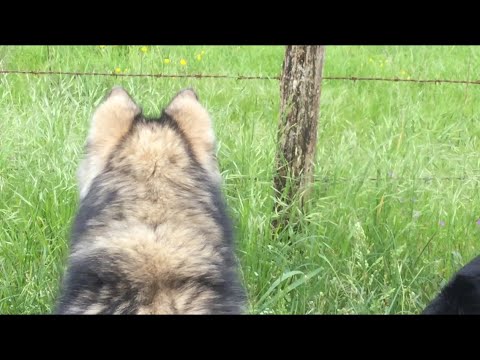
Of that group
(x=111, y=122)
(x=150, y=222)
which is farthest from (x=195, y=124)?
(x=150, y=222)

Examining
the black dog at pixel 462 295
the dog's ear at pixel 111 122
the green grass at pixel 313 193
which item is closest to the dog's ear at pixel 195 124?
the dog's ear at pixel 111 122

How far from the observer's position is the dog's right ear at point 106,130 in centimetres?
254

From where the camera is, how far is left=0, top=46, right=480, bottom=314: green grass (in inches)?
136

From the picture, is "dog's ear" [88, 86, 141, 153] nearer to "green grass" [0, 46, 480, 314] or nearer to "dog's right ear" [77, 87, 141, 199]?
"dog's right ear" [77, 87, 141, 199]

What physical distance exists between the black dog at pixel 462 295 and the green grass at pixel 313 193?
1.60ft

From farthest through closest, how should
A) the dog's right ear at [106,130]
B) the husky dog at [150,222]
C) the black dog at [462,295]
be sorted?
the black dog at [462,295]
the dog's right ear at [106,130]
the husky dog at [150,222]

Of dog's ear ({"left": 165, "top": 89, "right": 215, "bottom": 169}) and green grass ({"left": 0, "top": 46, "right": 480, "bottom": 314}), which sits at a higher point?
dog's ear ({"left": 165, "top": 89, "right": 215, "bottom": 169})

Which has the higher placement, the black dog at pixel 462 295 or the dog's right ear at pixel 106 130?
the dog's right ear at pixel 106 130

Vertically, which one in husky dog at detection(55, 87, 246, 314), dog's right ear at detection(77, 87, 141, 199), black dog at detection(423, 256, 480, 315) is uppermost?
dog's right ear at detection(77, 87, 141, 199)

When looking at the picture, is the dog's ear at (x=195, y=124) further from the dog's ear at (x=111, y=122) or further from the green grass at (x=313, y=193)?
the green grass at (x=313, y=193)

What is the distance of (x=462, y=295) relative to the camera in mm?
2824

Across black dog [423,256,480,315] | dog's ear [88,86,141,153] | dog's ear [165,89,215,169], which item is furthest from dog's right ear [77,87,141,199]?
black dog [423,256,480,315]
